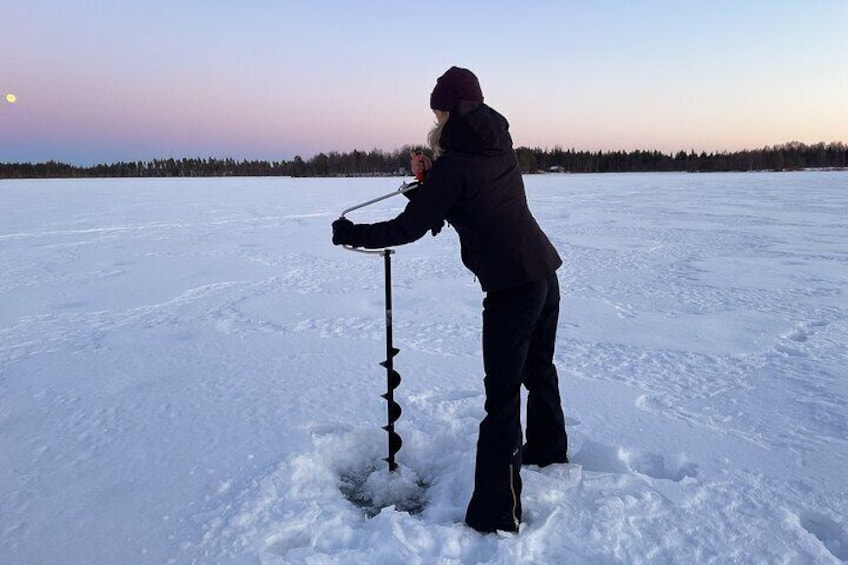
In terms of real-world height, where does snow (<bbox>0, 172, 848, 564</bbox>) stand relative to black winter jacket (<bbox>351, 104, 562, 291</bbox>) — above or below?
below

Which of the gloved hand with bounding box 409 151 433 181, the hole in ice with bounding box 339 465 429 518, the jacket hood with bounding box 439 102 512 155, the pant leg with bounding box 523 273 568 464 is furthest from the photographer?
the pant leg with bounding box 523 273 568 464

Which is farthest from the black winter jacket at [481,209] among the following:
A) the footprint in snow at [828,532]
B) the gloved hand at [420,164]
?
the footprint in snow at [828,532]

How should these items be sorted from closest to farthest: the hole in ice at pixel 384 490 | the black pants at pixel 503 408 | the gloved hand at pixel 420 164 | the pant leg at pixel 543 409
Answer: the black pants at pixel 503 408
the gloved hand at pixel 420 164
the hole in ice at pixel 384 490
the pant leg at pixel 543 409

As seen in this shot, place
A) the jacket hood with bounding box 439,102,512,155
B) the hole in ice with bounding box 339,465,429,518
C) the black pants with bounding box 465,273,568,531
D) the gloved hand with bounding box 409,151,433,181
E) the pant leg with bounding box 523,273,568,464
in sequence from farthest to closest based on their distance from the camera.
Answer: the pant leg with bounding box 523,273,568,464 → the hole in ice with bounding box 339,465,429,518 → the gloved hand with bounding box 409,151,433,181 → the black pants with bounding box 465,273,568,531 → the jacket hood with bounding box 439,102,512,155

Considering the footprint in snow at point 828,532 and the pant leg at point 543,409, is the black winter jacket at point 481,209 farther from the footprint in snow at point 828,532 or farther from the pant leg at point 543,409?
the footprint in snow at point 828,532

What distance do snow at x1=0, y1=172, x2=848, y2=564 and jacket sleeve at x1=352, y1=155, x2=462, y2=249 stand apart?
1.12 metres

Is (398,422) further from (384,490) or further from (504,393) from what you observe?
(504,393)

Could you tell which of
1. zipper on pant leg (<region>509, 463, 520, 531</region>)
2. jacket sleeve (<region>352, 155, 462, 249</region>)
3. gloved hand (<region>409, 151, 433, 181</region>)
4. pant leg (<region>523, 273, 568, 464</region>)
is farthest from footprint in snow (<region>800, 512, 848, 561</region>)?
gloved hand (<region>409, 151, 433, 181</region>)

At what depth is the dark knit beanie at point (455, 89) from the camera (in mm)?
2217

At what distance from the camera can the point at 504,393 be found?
235cm

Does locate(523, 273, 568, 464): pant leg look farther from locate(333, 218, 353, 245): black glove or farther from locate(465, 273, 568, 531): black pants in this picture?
locate(333, 218, 353, 245): black glove

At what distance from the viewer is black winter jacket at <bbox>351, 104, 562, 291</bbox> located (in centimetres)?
219

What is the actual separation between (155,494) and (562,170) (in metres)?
110

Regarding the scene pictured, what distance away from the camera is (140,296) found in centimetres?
656
